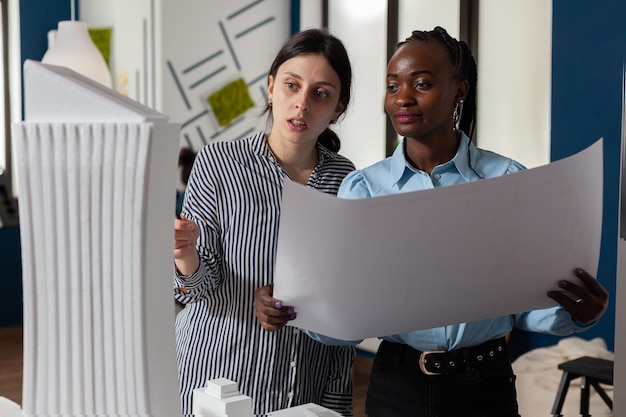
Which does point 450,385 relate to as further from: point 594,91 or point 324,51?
point 594,91

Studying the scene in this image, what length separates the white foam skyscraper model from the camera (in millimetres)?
774

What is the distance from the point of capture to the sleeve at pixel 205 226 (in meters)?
1.42

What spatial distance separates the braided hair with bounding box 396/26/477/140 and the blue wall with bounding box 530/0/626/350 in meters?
2.30

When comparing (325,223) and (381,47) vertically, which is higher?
(381,47)

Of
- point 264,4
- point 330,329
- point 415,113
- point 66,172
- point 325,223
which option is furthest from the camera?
point 264,4

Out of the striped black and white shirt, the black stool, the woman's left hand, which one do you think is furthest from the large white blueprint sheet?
the black stool

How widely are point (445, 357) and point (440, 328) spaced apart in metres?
0.04

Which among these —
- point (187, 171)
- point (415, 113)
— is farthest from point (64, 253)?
point (187, 171)

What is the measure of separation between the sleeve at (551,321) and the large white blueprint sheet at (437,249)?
12 centimetres

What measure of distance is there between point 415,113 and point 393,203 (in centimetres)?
34

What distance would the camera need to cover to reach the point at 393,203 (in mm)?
942

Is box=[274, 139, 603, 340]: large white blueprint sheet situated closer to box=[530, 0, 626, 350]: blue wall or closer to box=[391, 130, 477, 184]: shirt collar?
box=[391, 130, 477, 184]: shirt collar

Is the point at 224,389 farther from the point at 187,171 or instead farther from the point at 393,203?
the point at 187,171

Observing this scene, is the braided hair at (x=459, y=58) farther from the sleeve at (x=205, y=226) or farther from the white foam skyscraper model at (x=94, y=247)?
the white foam skyscraper model at (x=94, y=247)
